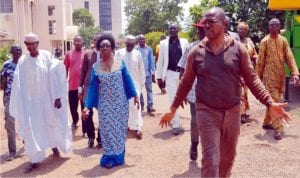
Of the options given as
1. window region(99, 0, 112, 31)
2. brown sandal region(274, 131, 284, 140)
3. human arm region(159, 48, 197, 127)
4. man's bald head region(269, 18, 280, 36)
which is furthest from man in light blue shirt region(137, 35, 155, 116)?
window region(99, 0, 112, 31)

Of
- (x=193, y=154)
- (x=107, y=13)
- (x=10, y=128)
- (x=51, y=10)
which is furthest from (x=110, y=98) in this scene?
(x=107, y=13)

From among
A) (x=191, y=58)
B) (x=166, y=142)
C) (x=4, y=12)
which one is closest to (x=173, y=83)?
(x=166, y=142)

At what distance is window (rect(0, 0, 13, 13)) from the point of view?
1695 inches

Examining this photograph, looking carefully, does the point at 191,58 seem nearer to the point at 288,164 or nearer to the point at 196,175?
the point at 196,175

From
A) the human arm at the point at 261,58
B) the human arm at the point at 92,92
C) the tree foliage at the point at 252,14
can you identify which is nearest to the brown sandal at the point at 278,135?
the human arm at the point at 261,58

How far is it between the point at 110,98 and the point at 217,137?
6.99 feet

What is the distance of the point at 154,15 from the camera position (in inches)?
2104

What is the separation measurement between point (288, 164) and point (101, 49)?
2698 mm

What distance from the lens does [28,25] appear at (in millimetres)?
44906

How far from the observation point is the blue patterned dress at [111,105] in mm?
5785

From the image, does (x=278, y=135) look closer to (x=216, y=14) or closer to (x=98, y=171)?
(x=98, y=171)

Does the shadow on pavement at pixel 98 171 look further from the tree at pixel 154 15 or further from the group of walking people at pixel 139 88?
the tree at pixel 154 15

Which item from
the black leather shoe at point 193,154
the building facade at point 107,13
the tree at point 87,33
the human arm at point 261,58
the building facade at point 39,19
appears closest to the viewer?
the black leather shoe at point 193,154

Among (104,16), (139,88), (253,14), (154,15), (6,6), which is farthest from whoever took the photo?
(104,16)
